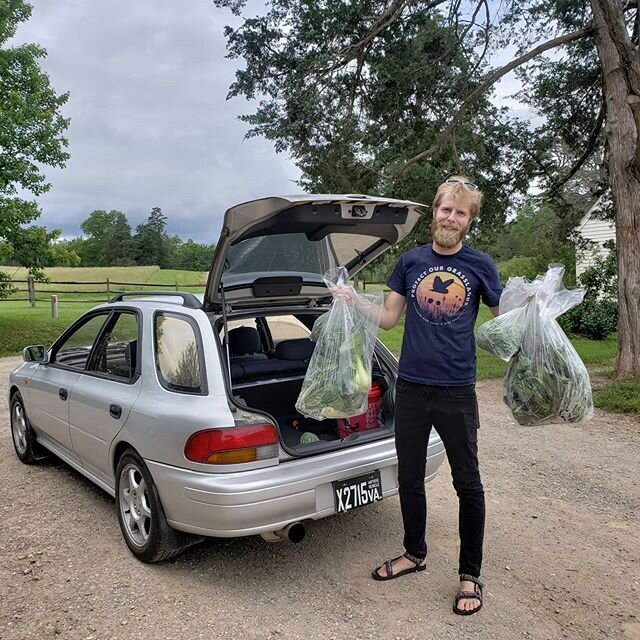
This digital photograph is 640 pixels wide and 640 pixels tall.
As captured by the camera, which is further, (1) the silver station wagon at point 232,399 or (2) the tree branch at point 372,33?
(2) the tree branch at point 372,33

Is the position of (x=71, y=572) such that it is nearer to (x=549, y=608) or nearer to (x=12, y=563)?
(x=12, y=563)

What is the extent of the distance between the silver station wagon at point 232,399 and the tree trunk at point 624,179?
6327mm

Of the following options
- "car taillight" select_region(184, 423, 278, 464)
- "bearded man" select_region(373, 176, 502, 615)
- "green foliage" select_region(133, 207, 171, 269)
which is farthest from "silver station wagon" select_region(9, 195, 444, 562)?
Result: "green foliage" select_region(133, 207, 171, 269)

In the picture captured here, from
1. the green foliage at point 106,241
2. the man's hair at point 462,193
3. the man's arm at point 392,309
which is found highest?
the green foliage at point 106,241

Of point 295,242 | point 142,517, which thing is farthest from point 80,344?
point 295,242

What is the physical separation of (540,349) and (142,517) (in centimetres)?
244

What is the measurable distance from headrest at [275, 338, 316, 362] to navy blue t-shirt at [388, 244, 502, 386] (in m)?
1.37

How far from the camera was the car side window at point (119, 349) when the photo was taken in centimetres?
366

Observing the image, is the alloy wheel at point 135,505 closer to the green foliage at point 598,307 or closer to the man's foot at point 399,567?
the man's foot at point 399,567

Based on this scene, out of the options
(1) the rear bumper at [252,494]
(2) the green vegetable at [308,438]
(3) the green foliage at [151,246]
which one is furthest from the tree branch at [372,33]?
(3) the green foliage at [151,246]

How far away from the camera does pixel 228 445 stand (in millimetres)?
2854

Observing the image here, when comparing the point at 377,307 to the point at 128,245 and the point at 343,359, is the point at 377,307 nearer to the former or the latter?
the point at 343,359

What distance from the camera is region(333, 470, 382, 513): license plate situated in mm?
3098

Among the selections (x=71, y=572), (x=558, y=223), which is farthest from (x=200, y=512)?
(x=558, y=223)
